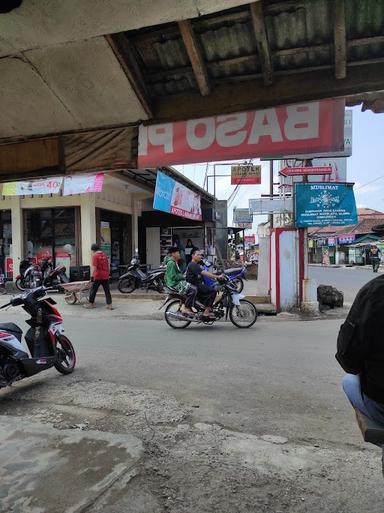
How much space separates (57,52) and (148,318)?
8.99 meters

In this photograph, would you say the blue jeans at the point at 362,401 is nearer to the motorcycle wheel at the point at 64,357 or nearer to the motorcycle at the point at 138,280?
the motorcycle wheel at the point at 64,357

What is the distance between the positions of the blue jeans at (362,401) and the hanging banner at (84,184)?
1373 cm

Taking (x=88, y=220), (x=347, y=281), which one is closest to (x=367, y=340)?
(x=88, y=220)

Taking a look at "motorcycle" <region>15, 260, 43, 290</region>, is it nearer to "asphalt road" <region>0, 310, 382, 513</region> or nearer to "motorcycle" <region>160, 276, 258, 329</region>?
"motorcycle" <region>160, 276, 258, 329</region>

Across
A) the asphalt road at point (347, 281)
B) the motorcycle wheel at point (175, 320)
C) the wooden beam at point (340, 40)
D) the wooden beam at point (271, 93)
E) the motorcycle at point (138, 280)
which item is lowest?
the asphalt road at point (347, 281)

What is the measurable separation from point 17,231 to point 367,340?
1785cm

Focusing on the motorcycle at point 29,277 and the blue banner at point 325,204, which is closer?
the blue banner at point 325,204

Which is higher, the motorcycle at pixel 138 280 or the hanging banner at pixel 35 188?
the hanging banner at pixel 35 188

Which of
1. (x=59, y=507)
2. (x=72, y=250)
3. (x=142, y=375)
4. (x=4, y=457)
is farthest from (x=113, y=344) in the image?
(x=72, y=250)

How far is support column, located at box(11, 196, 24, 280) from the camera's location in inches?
723

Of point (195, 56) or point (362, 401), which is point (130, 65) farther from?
point (362, 401)

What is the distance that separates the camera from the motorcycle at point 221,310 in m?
10.2

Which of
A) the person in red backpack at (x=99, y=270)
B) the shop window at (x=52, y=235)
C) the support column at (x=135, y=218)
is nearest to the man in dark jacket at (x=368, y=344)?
the person in red backpack at (x=99, y=270)

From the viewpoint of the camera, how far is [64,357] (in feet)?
21.1
